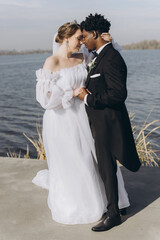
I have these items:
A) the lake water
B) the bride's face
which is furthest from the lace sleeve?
the lake water

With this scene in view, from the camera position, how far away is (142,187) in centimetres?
428

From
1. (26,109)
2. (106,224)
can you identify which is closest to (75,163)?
(106,224)

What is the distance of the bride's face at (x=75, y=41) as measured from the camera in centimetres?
334

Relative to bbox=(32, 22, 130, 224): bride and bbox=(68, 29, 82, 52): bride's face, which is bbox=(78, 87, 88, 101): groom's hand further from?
bbox=(68, 29, 82, 52): bride's face

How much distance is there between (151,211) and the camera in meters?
3.59

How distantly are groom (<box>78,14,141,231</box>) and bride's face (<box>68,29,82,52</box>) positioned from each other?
24 centimetres

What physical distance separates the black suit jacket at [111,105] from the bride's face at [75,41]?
35 cm

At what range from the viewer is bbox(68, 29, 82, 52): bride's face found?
334 cm

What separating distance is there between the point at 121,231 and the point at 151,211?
53 centimetres

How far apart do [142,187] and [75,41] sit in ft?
6.45

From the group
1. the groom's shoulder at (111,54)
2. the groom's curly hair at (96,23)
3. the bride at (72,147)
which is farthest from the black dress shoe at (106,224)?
the groom's curly hair at (96,23)

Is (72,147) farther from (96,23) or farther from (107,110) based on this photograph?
(96,23)

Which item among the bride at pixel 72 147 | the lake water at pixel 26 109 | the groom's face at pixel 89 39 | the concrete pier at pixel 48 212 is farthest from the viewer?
the lake water at pixel 26 109

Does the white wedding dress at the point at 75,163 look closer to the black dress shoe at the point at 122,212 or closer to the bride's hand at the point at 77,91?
the bride's hand at the point at 77,91
